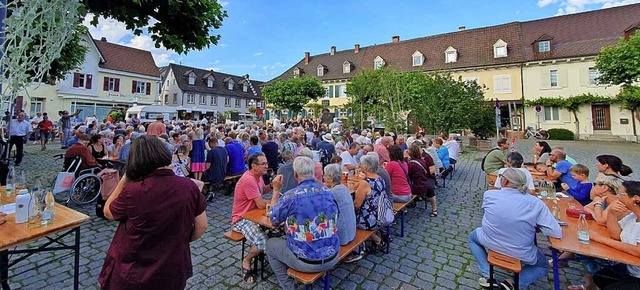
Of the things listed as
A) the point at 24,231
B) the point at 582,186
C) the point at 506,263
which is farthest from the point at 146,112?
the point at 582,186

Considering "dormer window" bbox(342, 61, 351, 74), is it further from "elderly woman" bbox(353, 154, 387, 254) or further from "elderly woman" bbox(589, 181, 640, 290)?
"elderly woman" bbox(589, 181, 640, 290)

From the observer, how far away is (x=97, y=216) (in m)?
5.45

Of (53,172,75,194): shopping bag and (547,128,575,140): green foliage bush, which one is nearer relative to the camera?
(53,172,75,194): shopping bag

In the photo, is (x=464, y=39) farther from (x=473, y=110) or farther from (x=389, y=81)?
(x=473, y=110)

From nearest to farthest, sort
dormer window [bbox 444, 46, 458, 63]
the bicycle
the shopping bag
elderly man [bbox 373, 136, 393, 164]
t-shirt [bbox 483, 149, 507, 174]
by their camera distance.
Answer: the shopping bag → t-shirt [bbox 483, 149, 507, 174] → elderly man [bbox 373, 136, 393, 164] → the bicycle → dormer window [bbox 444, 46, 458, 63]

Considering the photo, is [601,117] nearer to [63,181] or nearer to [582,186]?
[582,186]

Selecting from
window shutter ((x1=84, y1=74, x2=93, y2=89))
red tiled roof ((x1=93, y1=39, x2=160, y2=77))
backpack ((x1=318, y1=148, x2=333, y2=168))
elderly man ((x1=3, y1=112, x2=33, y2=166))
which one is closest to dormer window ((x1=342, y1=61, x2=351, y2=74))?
red tiled roof ((x1=93, y1=39, x2=160, y2=77))

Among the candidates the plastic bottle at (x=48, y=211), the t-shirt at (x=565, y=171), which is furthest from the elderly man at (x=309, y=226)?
the t-shirt at (x=565, y=171)

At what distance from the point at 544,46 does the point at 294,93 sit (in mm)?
25550

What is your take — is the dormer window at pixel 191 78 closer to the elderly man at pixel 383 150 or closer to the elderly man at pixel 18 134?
the elderly man at pixel 18 134

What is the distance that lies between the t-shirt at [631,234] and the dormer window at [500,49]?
32111 millimetres

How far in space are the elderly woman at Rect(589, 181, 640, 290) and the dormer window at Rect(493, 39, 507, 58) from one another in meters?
31.9

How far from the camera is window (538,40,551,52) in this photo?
27.0 metres

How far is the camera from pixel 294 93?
3312 centimetres
